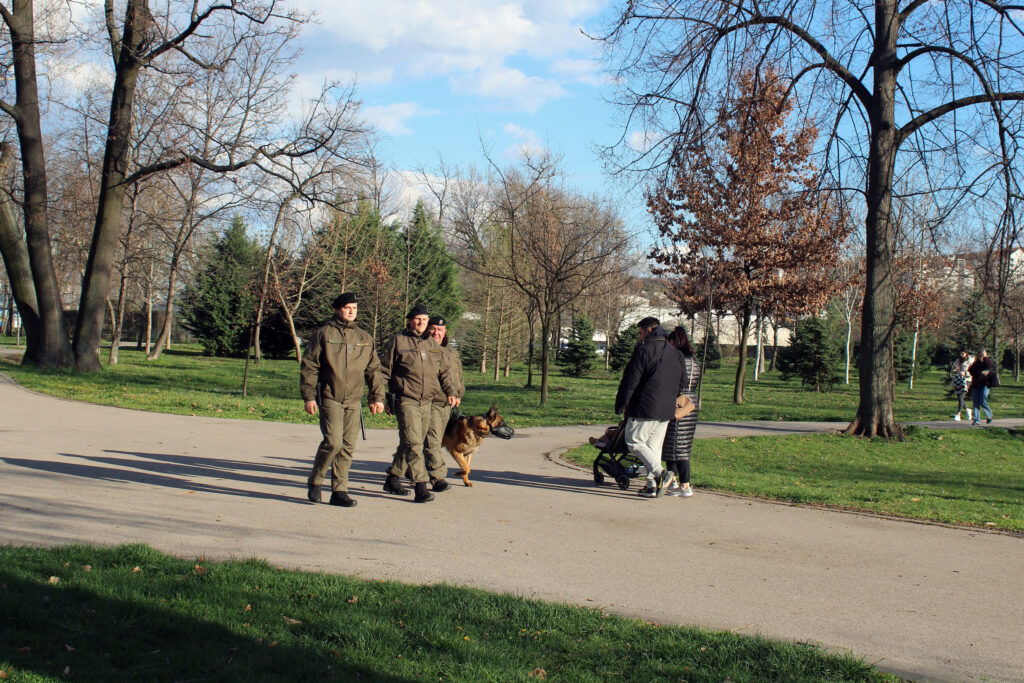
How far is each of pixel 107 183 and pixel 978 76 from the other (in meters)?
21.6

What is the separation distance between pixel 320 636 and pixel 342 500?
3562mm

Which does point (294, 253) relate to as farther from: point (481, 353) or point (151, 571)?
point (151, 571)

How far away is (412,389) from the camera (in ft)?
27.7

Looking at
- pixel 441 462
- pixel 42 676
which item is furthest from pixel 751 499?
pixel 42 676

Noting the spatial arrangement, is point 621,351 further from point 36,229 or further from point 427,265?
point 36,229

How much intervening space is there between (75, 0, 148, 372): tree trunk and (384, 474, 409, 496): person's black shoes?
60.0 feet

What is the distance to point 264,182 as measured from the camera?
2725 cm

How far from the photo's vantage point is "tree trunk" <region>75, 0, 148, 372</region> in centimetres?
2369

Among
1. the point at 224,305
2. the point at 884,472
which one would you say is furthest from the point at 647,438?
the point at 224,305

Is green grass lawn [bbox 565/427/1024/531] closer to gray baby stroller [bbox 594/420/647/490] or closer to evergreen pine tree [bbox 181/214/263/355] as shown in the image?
gray baby stroller [bbox 594/420/647/490]

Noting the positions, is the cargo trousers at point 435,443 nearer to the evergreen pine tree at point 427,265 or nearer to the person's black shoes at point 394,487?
the person's black shoes at point 394,487

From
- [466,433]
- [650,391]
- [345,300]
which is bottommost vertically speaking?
[466,433]

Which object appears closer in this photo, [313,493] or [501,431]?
[313,493]

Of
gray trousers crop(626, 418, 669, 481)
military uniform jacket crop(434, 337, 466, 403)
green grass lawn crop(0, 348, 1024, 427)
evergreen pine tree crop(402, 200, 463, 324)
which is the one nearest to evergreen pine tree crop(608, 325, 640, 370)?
green grass lawn crop(0, 348, 1024, 427)
